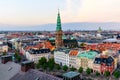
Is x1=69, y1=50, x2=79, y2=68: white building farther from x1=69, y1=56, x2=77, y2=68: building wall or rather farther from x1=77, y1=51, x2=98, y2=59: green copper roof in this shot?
x1=77, y1=51, x2=98, y2=59: green copper roof

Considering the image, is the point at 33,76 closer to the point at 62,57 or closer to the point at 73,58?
the point at 73,58

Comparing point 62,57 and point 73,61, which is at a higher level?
point 62,57

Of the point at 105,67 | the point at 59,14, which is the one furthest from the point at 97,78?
the point at 59,14

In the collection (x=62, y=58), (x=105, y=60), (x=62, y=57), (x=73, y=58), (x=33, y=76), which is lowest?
(x=62, y=58)

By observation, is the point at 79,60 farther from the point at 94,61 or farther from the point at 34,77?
the point at 34,77

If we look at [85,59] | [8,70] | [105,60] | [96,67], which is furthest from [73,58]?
[8,70]

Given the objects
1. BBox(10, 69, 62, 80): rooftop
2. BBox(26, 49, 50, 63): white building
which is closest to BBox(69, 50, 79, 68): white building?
BBox(26, 49, 50, 63): white building

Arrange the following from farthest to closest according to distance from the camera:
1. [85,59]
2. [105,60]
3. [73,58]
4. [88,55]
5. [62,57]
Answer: [62,57] < [73,58] < [88,55] < [85,59] < [105,60]

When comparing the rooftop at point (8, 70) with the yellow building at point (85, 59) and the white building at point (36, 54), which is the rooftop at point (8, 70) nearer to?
the yellow building at point (85, 59)

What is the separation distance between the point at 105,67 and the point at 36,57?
43.9 m

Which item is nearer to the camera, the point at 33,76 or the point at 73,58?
the point at 33,76

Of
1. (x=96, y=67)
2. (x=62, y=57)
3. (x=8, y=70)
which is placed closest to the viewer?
(x=8, y=70)

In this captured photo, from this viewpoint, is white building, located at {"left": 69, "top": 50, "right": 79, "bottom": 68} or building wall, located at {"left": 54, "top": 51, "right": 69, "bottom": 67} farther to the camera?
building wall, located at {"left": 54, "top": 51, "right": 69, "bottom": 67}

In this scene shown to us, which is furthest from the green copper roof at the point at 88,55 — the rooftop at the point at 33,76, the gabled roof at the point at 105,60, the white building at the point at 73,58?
the rooftop at the point at 33,76
